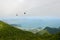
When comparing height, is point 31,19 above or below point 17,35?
above

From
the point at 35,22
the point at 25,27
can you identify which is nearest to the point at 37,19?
the point at 35,22

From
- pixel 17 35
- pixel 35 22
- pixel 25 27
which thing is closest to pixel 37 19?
pixel 35 22

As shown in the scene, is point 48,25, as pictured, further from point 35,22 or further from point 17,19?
point 17,19

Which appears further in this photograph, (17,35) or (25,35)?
(25,35)

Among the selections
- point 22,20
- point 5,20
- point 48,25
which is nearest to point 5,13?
point 5,20

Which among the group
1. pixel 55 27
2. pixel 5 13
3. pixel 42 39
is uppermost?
pixel 5 13

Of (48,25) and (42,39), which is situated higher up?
(48,25)

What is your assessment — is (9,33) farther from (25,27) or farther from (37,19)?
(37,19)
